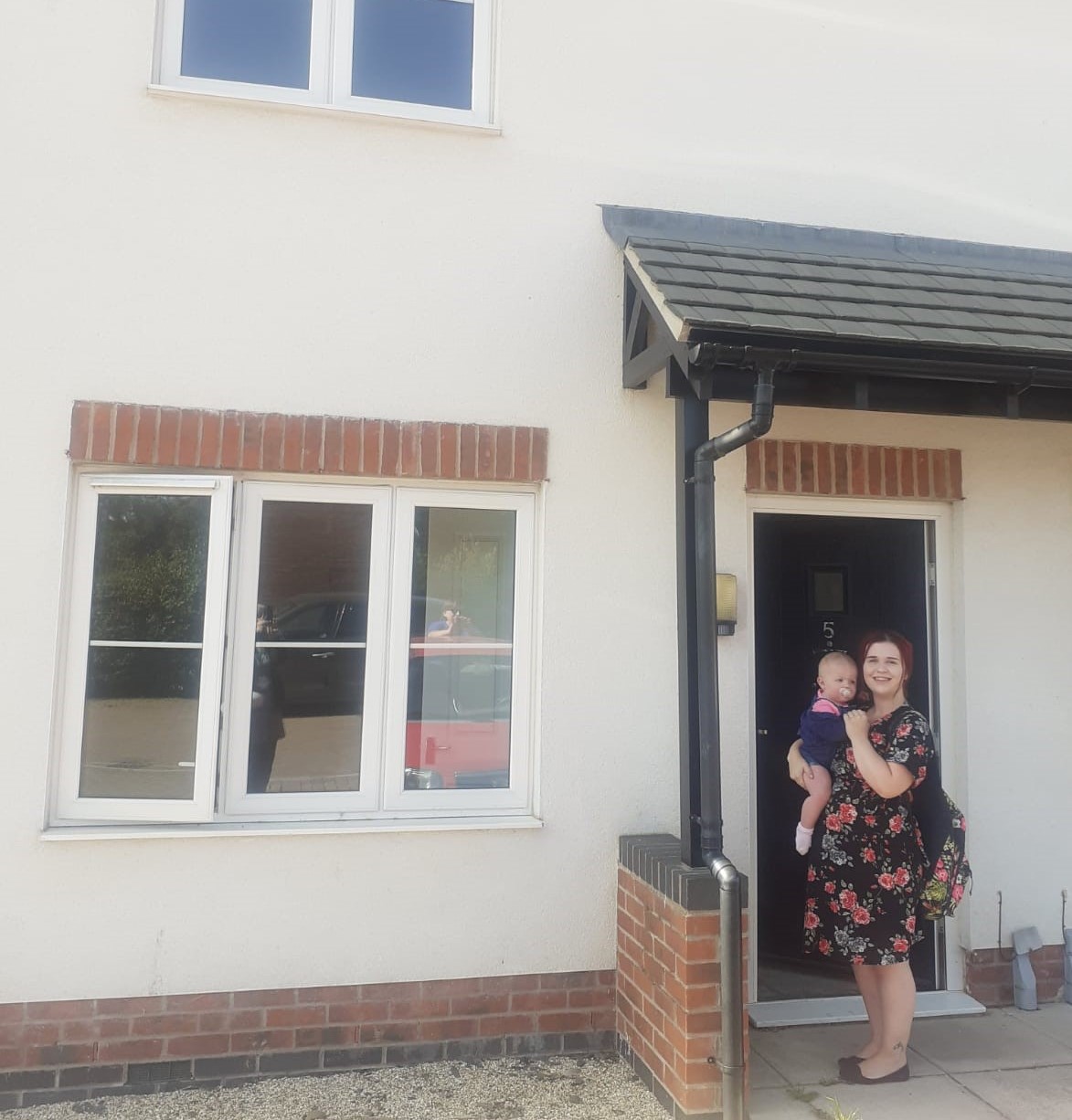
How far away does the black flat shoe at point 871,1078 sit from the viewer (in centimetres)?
383

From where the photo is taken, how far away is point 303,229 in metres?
4.22

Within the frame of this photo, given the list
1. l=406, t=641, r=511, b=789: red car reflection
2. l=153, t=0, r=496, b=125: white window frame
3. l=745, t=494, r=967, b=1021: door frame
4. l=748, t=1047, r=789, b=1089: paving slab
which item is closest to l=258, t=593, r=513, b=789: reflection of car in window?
l=406, t=641, r=511, b=789: red car reflection

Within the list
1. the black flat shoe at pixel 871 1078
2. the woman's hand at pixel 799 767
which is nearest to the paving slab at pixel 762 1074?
the black flat shoe at pixel 871 1078

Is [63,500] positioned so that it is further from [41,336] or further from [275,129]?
[275,129]

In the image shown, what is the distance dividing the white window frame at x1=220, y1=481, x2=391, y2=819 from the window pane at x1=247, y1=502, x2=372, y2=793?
1.2 inches

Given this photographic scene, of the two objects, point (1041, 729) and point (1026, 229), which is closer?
point (1041, 729)

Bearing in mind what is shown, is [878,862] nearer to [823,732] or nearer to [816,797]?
[816,797]

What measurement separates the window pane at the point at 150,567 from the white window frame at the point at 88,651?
41mm

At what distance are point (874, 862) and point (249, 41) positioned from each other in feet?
14.9

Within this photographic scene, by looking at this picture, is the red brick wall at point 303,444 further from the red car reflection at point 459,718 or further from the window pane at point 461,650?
the red car reflection at point 459,718

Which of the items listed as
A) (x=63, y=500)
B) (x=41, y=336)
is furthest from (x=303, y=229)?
(x=63, y=500)

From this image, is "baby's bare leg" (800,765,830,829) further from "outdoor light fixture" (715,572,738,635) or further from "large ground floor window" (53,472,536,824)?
"large ground floor window" (53,472,536,824)

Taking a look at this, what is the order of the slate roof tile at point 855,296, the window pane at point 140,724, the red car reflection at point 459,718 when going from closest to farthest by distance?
the slate roof tile at point 855,296 → the window pane at point 140,724 → the red car reflection at point 459,718

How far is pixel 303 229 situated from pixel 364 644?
1861mm
